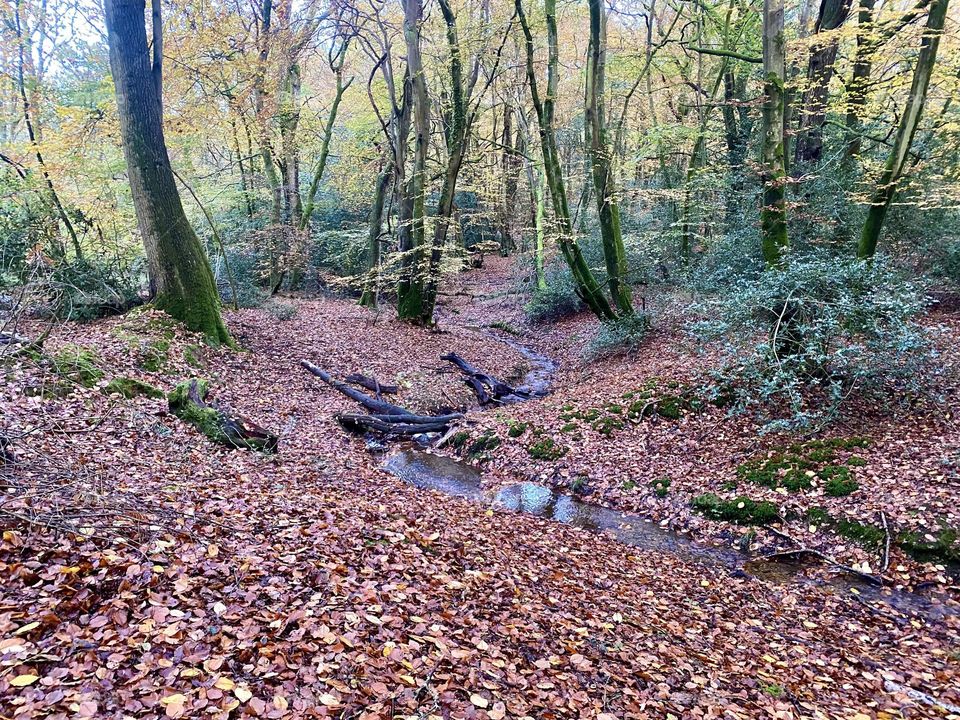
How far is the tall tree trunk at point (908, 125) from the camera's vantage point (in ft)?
28.9

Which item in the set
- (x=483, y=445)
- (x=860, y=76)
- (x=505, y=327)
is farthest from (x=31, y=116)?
(x=860, y=76)

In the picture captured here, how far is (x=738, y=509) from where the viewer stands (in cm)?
736

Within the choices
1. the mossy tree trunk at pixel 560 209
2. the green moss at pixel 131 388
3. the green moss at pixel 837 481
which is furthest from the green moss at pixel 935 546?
the green moss at pixel 131 388

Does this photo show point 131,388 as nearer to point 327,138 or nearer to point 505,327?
point 327,138

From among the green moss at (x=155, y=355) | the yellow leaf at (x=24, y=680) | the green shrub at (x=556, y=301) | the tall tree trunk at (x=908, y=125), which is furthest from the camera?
the green shrub at (x=556, y=301)

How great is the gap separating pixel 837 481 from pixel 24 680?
821 cm

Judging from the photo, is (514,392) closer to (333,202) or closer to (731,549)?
(731,549)

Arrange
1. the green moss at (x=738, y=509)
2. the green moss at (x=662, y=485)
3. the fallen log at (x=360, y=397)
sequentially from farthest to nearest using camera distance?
the fallen log at (x=360, y=397) < the green moss at (x=662, y=485) < the green moss at (x=738, y=509)

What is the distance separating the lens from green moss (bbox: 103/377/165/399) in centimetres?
780

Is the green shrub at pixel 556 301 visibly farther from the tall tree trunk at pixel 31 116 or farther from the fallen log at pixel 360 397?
the tall tree trunk at pixel 31 116

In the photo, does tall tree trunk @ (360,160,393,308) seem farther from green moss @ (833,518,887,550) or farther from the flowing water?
green moss @ (833,518,887,550)

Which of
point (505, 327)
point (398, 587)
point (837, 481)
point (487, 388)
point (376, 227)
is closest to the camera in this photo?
point (398, 587)

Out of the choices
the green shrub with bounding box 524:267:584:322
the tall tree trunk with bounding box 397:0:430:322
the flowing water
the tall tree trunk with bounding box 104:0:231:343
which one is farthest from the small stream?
the green shrub with bounding box 524:267:584:322

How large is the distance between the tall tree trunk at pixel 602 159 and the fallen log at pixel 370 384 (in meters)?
6.54
